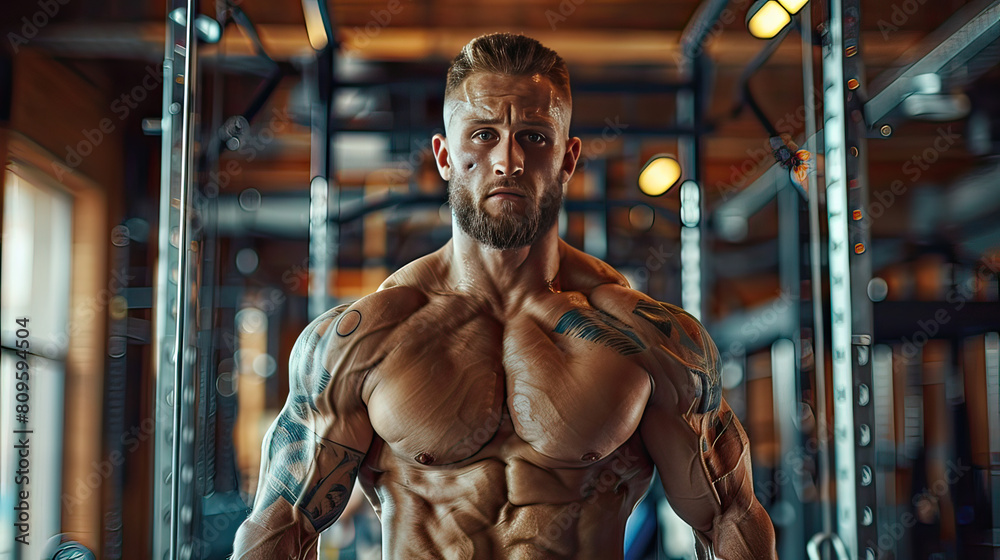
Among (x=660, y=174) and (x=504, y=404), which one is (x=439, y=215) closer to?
(x=660, y=174)

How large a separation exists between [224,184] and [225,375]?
60cm

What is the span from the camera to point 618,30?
182 centimetres

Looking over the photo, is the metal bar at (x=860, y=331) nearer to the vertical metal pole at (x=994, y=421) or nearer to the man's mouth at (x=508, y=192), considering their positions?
the man's mouth at (x=508, y=192)

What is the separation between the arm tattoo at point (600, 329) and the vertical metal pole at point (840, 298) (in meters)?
0.45

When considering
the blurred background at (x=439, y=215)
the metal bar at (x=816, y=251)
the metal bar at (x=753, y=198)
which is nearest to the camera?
the blurred background at (x=439, y=215)

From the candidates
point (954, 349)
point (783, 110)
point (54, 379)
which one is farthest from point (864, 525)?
point (54, 379)

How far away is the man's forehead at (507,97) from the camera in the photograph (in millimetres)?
781

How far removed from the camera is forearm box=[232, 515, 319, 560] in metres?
0.74

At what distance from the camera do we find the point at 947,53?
4.76ft

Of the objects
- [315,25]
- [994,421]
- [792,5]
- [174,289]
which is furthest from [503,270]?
[994,421]

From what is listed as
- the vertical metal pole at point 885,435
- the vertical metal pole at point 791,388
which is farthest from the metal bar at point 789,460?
the vertical metal pole at point 885,435

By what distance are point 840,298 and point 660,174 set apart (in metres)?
0.67

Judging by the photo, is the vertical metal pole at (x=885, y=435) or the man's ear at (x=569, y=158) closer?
the man's ear at (x=569, y=158)

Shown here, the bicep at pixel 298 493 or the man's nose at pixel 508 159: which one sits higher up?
the man's nose at pixel 508 159
